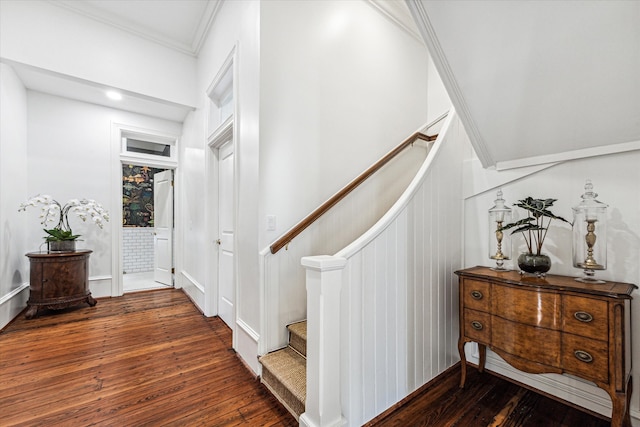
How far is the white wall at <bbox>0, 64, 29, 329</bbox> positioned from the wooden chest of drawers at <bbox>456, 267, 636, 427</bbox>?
4.52 meters

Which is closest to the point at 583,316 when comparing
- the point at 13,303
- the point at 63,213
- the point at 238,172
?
the point at 238,172

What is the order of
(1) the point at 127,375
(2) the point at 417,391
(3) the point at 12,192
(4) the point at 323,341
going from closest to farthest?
(4) the point at 323,341 < (2) the point at 417,391 < (1) the point at 127,375 < (3) the point at 12,192

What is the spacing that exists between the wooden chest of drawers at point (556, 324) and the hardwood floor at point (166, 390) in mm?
389

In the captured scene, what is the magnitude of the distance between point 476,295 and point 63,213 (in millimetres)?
4946

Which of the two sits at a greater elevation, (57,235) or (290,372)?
(57,235)

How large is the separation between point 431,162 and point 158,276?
504cm

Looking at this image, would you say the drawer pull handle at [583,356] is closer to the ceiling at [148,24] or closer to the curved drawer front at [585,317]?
the curved drawer front at [585,317]

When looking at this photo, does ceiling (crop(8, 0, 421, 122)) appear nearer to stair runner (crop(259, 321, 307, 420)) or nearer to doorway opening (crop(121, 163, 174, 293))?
doorway opening (crop(121, 163, 174, 293))

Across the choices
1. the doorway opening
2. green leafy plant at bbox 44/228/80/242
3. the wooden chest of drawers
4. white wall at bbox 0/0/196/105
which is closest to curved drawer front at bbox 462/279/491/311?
the wooden chest of drawers

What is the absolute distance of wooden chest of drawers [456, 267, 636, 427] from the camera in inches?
51.1

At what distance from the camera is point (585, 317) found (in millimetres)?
1367

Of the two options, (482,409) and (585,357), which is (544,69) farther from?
(482,409)

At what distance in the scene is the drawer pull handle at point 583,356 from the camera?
136 centimetres

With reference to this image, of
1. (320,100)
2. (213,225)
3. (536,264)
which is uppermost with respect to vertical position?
(320,100)
